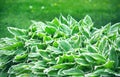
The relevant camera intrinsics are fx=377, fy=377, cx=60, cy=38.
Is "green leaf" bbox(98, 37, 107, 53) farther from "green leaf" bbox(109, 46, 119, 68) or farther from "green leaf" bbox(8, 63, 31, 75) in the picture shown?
"green leaf" bbox(8, 63, 31, 75)

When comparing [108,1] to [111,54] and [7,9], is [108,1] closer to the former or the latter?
[7,9]

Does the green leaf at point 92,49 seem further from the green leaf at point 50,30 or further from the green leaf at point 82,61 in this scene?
the green leaf at point 50,30

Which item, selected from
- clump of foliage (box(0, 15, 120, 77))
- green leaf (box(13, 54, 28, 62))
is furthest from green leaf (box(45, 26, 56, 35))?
green leaf (box(13, 54, 28, 62))

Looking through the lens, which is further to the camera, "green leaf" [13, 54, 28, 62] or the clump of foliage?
"green leaf" [13, 54, 28, 62]

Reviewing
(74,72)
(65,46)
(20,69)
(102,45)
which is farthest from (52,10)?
(74,72)

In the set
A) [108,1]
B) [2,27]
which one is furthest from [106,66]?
[108,1]

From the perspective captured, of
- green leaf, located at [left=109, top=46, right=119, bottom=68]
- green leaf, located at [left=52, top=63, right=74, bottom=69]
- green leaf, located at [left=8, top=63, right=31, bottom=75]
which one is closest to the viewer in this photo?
green leaf, located at [left=109, top=46, right=119, bottom=68]

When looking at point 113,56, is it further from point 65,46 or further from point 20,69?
point 20,69
